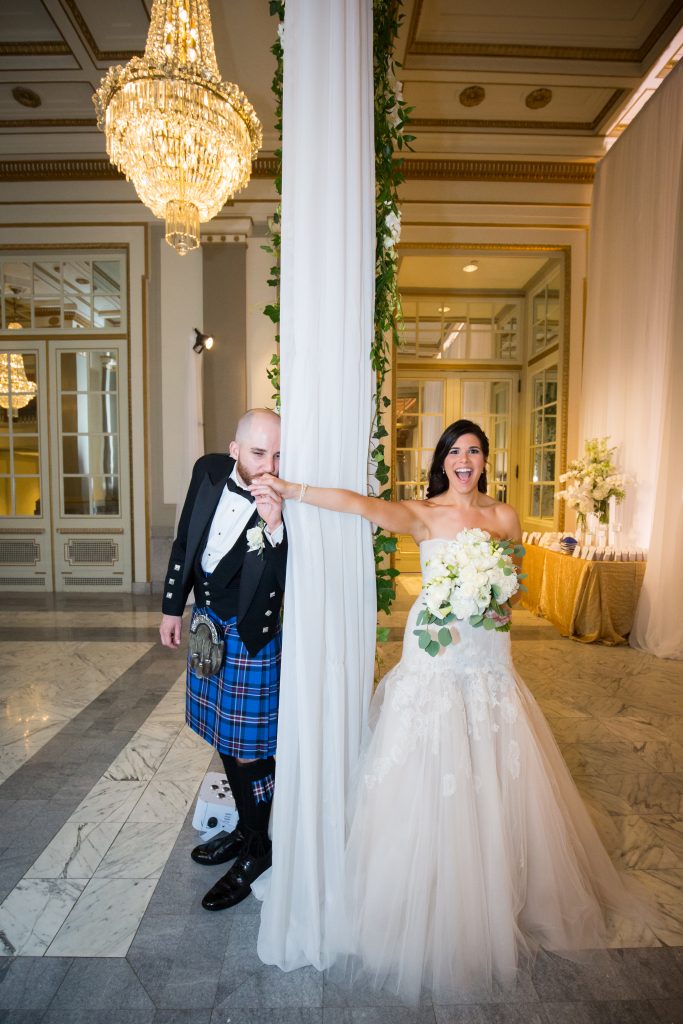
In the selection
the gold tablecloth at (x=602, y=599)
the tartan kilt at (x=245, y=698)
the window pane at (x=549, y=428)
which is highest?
the window pane at (x=549, y=428)

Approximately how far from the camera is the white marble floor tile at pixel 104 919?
1.69 meters

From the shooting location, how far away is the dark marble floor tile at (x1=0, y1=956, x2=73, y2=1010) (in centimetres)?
151

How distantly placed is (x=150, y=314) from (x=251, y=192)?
183 centimetres

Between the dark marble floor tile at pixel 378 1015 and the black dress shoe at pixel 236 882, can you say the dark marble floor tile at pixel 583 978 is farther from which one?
the black dress shoe at pixel 236 882

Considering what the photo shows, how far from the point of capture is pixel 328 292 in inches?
62.1

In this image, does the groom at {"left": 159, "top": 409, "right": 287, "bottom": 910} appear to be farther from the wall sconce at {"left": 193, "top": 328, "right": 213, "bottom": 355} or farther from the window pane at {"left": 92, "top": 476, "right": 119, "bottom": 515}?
the window pane at {"left": 92, "top": 476, "right": 119, "bottom": 515}

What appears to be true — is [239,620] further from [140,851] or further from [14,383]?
[14,383]

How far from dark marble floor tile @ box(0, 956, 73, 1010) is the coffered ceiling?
613 centimetres

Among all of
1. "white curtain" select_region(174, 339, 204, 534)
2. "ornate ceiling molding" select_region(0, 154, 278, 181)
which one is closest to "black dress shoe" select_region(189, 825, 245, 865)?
"white curtain" select_region(174, 339, 204, 534)

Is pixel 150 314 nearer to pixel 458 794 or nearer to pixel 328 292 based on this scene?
pixel 328 292

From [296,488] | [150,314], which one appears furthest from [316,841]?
[150,314]

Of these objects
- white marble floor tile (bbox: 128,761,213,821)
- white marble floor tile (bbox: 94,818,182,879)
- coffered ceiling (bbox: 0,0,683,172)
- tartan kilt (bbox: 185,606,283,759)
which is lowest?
white marble floor tile (bbox: 128,761,213,821)

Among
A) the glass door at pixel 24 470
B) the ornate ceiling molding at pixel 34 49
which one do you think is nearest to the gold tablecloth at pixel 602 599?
the glass door at pixel 24 470

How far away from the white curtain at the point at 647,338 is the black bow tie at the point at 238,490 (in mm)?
4111
